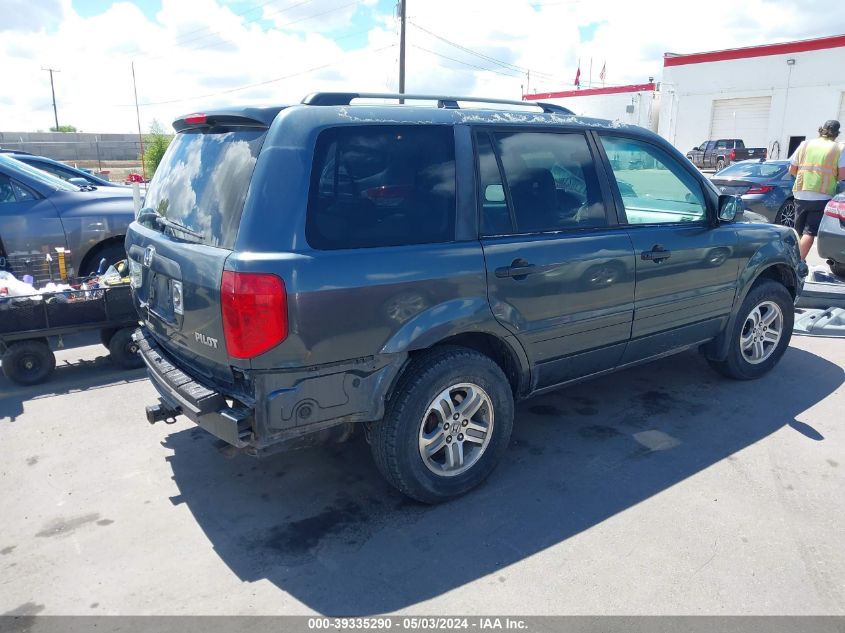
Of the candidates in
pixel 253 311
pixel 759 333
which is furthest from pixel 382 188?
pixel 759 333

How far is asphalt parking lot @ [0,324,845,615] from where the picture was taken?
2768 mm

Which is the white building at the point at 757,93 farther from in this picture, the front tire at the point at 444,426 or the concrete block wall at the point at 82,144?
the front tire at the point at 444,426

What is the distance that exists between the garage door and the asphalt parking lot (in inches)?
1409

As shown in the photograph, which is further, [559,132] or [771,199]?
[771,199]

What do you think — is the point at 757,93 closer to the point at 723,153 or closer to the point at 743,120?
the point at 743,120

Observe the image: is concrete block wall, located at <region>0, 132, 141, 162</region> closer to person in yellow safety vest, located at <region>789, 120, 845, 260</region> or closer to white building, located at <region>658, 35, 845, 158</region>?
white building, located at <region>658, 35, 845, 158</region>

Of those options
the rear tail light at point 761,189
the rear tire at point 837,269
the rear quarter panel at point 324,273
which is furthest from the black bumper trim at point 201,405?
the rear tail light at point 761,189

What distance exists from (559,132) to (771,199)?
1041 cm

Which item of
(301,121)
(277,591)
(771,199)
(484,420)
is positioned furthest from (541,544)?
(771,199)

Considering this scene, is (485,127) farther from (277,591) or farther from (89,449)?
(89,449)

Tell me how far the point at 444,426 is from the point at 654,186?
245 centimetres

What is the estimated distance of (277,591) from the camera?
2.79 m

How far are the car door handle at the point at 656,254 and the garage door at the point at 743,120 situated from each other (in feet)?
118

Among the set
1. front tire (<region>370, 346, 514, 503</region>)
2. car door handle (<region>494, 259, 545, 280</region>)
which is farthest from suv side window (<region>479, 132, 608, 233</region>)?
front tire (<region>370, 346, 514, 503</region>)
